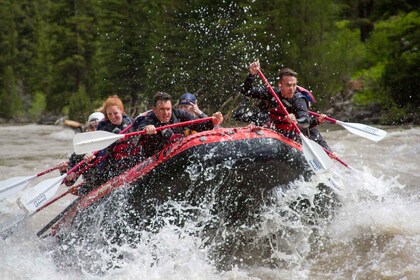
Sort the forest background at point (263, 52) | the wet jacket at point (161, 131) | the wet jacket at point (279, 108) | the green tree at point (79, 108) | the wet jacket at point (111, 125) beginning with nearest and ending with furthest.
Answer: the wet jacket at point (161, 131)
the wet jacket at point (279, 108)
the wet jacket at point (111, 125)
the forest background at point (263, 52)
the green tree at point (79, 108)

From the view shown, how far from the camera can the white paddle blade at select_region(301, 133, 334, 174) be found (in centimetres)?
486

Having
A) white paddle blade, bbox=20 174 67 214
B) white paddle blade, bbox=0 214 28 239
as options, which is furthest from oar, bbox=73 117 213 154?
white paddle blade, bbox=0 214 28 239

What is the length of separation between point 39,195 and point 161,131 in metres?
1.61

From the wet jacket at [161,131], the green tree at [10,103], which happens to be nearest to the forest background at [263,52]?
the wet jacket at [161,131]

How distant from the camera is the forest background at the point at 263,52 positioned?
62.1 ft

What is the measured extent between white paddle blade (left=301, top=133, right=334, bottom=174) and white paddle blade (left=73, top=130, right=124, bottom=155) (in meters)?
1.70

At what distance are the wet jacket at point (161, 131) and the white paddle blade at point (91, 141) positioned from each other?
0.33 meters

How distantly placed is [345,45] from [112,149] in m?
20.0

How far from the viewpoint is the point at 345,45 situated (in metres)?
24.1

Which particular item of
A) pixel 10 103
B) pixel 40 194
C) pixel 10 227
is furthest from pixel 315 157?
pixel 10 103

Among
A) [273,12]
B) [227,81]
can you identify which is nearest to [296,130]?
[227,81]

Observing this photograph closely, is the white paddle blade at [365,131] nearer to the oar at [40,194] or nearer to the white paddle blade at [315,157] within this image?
the white paddle blade at [315,157]

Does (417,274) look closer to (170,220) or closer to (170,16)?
(170,220)

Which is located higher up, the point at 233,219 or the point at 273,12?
the point at 273,12
